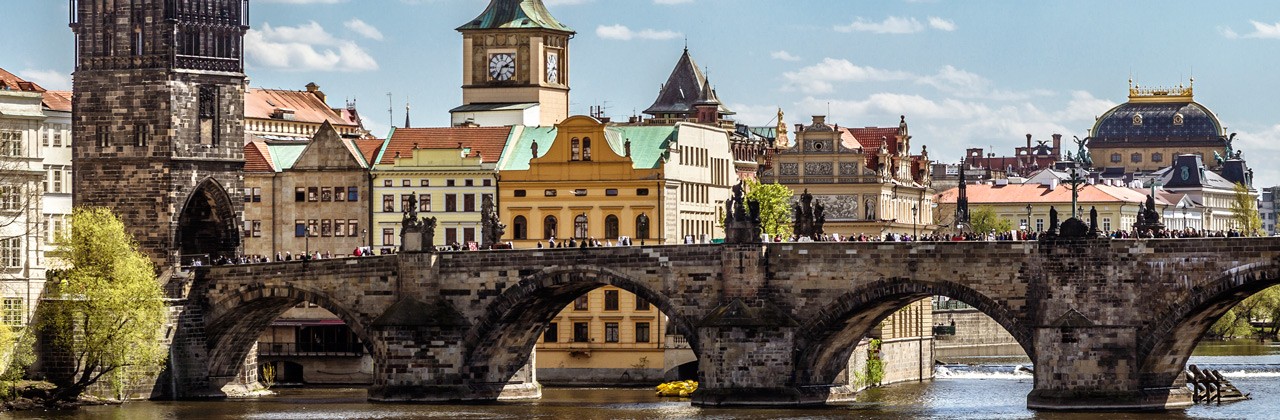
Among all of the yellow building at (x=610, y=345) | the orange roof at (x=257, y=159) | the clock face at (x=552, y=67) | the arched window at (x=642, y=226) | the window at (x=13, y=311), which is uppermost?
the clock face at (x=552, y=67)

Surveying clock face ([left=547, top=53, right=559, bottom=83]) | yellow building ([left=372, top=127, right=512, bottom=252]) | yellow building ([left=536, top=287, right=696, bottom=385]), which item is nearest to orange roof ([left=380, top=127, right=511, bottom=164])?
yellow building ([left=372, top=127, right=512, bottom=252])

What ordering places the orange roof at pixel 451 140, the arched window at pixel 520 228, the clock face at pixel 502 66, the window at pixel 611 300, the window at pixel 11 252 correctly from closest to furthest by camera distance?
the window at pixel 11 252, the window at pixel 611 300, the arched window at pixel 520 228, the orange roof at pixel 451 140, the clock face at pixel 502 66

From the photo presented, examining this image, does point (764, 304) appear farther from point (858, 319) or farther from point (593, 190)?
point (593, 190)

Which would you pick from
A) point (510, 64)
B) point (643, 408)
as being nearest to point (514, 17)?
point (510, 64)

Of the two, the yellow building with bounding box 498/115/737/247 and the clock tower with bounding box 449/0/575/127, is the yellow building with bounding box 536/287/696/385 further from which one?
the clock tower with bounding box 449/0/575/127

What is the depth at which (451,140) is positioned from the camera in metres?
151

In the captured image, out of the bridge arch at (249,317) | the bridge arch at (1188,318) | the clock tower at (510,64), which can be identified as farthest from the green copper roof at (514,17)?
the bridge arch at (1188,318)

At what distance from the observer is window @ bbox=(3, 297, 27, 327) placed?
385 feet

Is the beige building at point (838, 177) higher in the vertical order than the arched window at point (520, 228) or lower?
higher

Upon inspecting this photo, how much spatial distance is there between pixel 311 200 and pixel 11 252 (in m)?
34.1

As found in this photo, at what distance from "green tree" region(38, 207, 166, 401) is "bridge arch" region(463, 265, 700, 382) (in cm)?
1335

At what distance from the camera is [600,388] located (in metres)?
138

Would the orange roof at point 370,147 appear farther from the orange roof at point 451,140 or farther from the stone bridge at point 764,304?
the stone bridge at point 764,304

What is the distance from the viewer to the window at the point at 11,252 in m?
118
